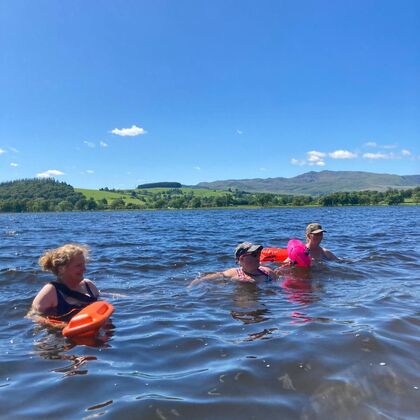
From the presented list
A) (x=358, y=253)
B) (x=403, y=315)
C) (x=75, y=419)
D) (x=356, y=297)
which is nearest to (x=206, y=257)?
(x=358, y=253)

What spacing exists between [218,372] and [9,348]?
297 centimetres

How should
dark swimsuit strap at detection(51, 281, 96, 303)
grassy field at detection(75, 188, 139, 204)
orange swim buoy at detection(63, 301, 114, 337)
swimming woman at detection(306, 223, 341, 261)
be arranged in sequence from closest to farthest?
orange swim buoy at detection(63, 301, 114, 337) → dark swimsuit strap at detection(51, 281, 96, 303) → swimming woman at detection(306, 223, 341, 261) → grassy field at detection(75, 188, 139, 204)

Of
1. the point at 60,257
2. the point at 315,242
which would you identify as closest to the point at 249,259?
the point at 315,242

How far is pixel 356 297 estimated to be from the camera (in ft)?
26.9

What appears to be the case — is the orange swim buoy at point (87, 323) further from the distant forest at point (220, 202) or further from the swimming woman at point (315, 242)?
the distant forest at point (220, 202)

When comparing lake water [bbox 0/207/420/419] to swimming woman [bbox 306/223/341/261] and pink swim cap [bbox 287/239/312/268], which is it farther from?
swimming woman [bbox 306/223/341/261]

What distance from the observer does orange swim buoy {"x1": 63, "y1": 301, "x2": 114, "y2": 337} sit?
5.79 metres

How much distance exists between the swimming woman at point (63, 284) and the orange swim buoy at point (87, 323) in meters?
0.72

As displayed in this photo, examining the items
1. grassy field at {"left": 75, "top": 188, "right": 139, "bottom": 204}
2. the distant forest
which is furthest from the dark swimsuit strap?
grassy field at {"left": 75, "top": 188, "right": 139, "bottom": 204}

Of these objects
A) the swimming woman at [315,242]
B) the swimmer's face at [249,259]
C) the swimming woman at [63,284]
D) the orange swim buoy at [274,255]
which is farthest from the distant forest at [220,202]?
the swimming woman at [63,284]

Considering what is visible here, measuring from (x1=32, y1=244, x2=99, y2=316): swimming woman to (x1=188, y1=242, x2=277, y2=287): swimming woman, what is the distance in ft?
11.4

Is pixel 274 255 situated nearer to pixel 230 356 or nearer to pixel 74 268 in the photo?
pixel 74 268

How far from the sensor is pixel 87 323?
230 inches

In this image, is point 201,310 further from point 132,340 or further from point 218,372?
point 218,372
